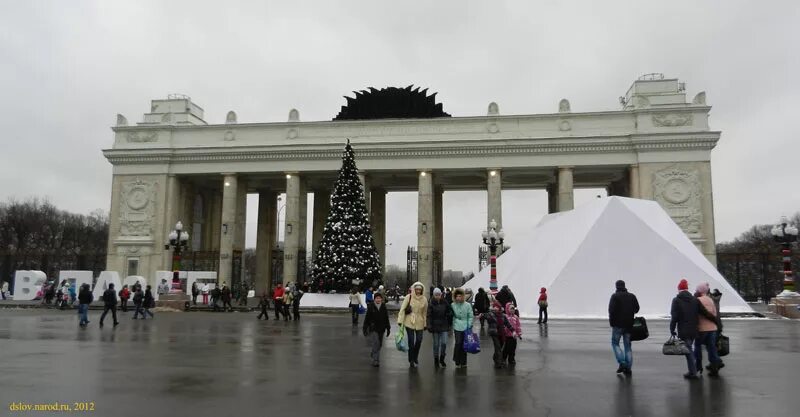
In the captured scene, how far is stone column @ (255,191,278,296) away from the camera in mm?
54000

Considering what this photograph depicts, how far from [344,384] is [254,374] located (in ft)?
5.69

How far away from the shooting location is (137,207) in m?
49.4

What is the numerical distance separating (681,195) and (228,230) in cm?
3505

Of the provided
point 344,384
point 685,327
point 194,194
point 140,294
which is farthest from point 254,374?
point 194,194

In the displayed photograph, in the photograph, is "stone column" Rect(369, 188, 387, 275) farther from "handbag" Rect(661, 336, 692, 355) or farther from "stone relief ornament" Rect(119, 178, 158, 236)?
"handbag" Rect(661, 336, 692, 355)

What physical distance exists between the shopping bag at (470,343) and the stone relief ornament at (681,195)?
37.3m

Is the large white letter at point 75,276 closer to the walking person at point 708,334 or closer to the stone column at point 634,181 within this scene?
the walking person at point 708,334

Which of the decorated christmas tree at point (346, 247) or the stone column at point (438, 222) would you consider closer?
the decorated christmas tree at point (346, 247)

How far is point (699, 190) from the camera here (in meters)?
43.5

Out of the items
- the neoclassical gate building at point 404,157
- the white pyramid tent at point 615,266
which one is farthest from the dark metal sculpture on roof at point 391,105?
the white pyramid tent at point 615,266

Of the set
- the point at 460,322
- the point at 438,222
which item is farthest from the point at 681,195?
the point at 460,322

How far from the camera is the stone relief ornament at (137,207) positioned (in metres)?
49.2

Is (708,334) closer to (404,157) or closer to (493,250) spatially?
(493,250)

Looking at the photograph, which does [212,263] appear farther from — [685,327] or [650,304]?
[685,327]
